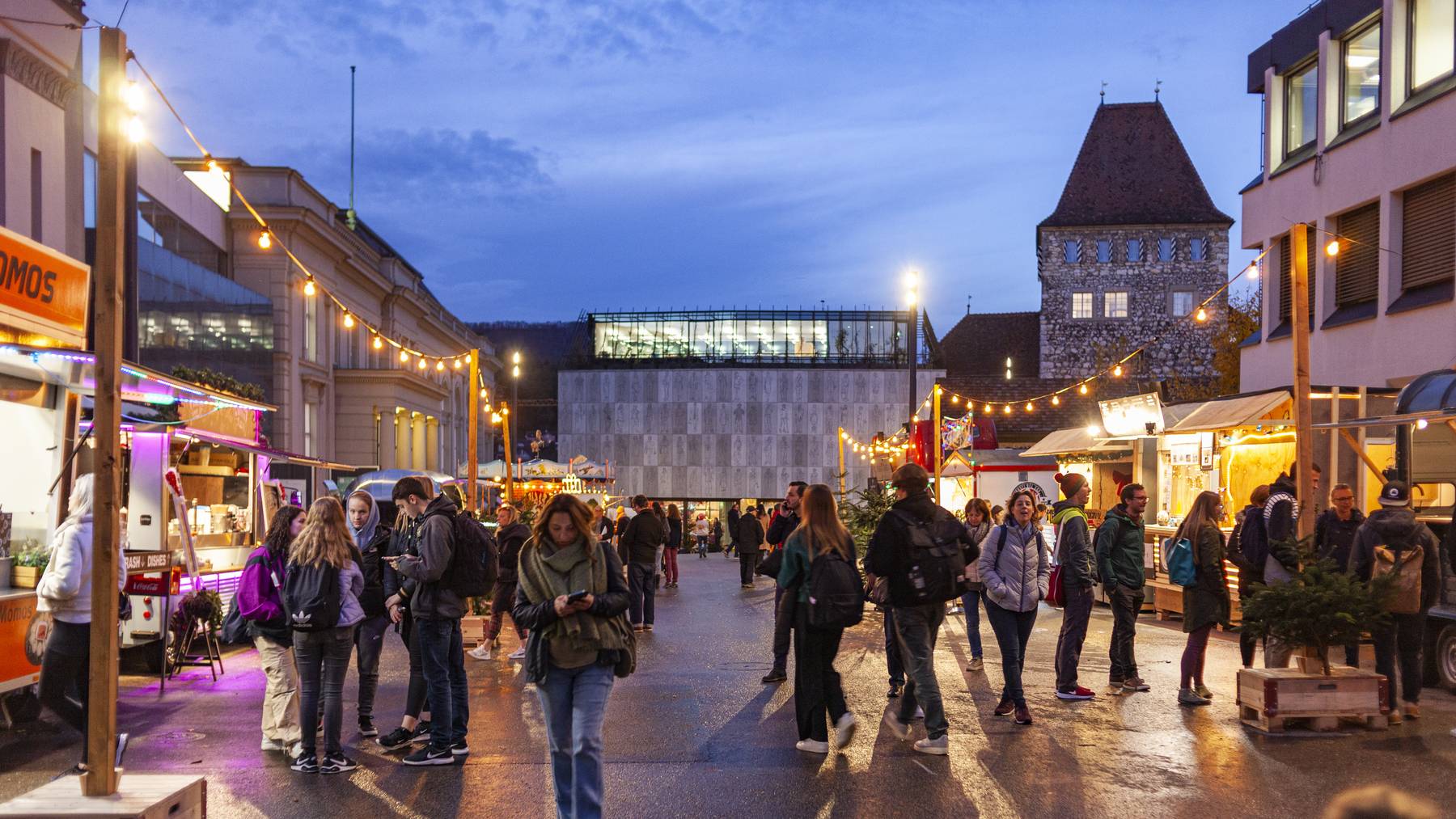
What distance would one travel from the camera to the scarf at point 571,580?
21.0 ft

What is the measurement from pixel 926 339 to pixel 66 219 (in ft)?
156

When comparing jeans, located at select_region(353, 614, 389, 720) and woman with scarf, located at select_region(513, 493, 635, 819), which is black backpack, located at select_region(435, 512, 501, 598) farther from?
woman with scarf, located at select_region(513, 493, 635, 819)

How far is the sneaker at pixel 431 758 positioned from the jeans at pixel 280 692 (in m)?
0.88

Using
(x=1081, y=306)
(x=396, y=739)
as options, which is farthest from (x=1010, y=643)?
(x=1081, y=306)

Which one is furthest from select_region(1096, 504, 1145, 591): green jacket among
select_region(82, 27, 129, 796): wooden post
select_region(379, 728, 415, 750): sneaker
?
select_region(82, 27, 129, 796): wooden post

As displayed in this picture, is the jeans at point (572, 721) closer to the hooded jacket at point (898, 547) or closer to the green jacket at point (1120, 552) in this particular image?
the hooded jacket at point (898, 547)

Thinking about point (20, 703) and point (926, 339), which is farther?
point (926, 339)

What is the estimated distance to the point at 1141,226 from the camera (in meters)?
67.9

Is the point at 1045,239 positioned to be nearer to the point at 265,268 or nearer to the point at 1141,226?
the point at 1141,226

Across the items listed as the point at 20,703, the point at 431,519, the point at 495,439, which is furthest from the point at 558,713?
the point at 495,439

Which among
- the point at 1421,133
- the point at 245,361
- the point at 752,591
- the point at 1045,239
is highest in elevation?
the point at 1045,239

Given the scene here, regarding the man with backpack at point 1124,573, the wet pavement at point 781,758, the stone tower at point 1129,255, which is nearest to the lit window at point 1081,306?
the stone tower at point 1129,255

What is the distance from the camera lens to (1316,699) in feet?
31.7

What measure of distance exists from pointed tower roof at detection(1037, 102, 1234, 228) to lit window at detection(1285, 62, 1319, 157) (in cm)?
4374
